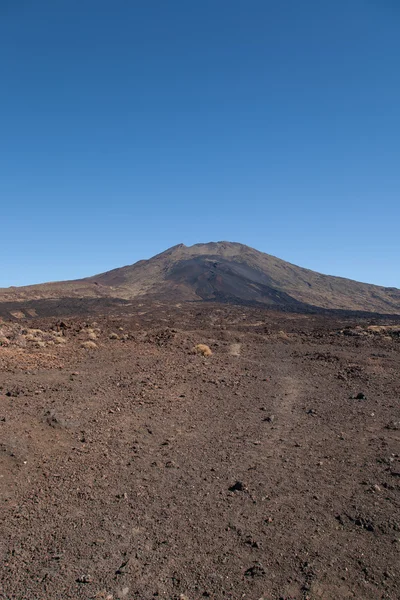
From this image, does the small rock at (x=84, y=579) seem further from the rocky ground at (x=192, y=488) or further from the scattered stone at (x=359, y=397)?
the scattered stone at (x=359, y=397)

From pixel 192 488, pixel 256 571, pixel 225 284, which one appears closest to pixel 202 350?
pixel 192 488

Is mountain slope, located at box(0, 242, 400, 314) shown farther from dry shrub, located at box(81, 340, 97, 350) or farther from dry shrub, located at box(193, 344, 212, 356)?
dry shrub, located at box(193, 344, 212, 356)

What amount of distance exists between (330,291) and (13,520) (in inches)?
5616

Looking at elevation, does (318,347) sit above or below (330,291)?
below

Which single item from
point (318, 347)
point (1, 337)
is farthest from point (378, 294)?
point (1, 337)

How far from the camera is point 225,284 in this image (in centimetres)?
10462

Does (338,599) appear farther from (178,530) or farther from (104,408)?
(104,408)

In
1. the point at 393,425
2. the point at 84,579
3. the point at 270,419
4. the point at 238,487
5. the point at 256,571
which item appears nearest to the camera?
the point at 84,579

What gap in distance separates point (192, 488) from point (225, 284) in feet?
323

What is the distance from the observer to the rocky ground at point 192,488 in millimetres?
4461

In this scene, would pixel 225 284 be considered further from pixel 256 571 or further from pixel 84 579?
pixel 84 579

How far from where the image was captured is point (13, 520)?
538cm

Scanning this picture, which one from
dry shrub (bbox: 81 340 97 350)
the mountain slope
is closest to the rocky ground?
dry shrub (bbox: 81 340 97 350)

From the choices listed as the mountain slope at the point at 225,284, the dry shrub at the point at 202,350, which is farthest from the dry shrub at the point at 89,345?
the mountain slope at the point at 225,284
